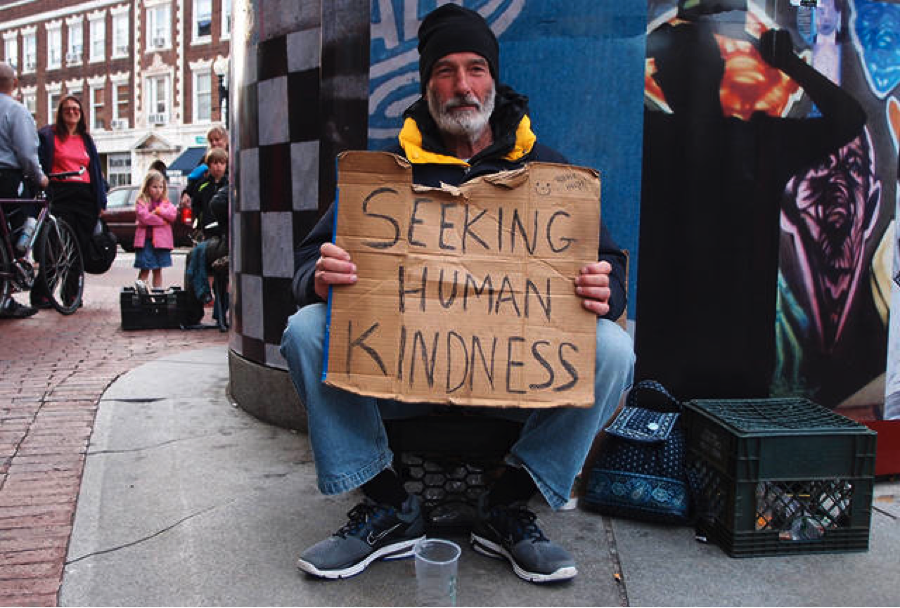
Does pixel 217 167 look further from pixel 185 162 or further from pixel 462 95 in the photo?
pixel 185 162

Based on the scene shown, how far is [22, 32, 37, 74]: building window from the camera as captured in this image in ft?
122

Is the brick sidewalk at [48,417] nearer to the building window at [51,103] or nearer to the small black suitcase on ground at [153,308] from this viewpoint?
the small black suitcase on ground at [153,308]

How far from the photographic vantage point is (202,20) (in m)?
30.4

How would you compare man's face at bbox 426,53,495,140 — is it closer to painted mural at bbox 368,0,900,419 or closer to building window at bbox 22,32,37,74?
painted mural at bbox 368,0,900,419

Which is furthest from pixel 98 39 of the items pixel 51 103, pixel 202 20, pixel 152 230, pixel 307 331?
pixel 307 331

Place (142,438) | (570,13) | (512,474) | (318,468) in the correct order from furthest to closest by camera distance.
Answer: (142,438)
(570,13)
(512,474)
(318,468)

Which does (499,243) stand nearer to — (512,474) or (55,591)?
(512,474)

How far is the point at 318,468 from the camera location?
85.0 inches

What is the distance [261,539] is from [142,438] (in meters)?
1.23

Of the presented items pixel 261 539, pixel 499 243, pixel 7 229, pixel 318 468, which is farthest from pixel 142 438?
pixel 7 229

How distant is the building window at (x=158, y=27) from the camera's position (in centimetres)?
3152

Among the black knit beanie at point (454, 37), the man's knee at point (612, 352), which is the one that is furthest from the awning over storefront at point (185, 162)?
the man's knee at point (612, 352)

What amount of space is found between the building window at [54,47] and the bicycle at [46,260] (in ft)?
112

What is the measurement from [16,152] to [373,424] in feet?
17.2
